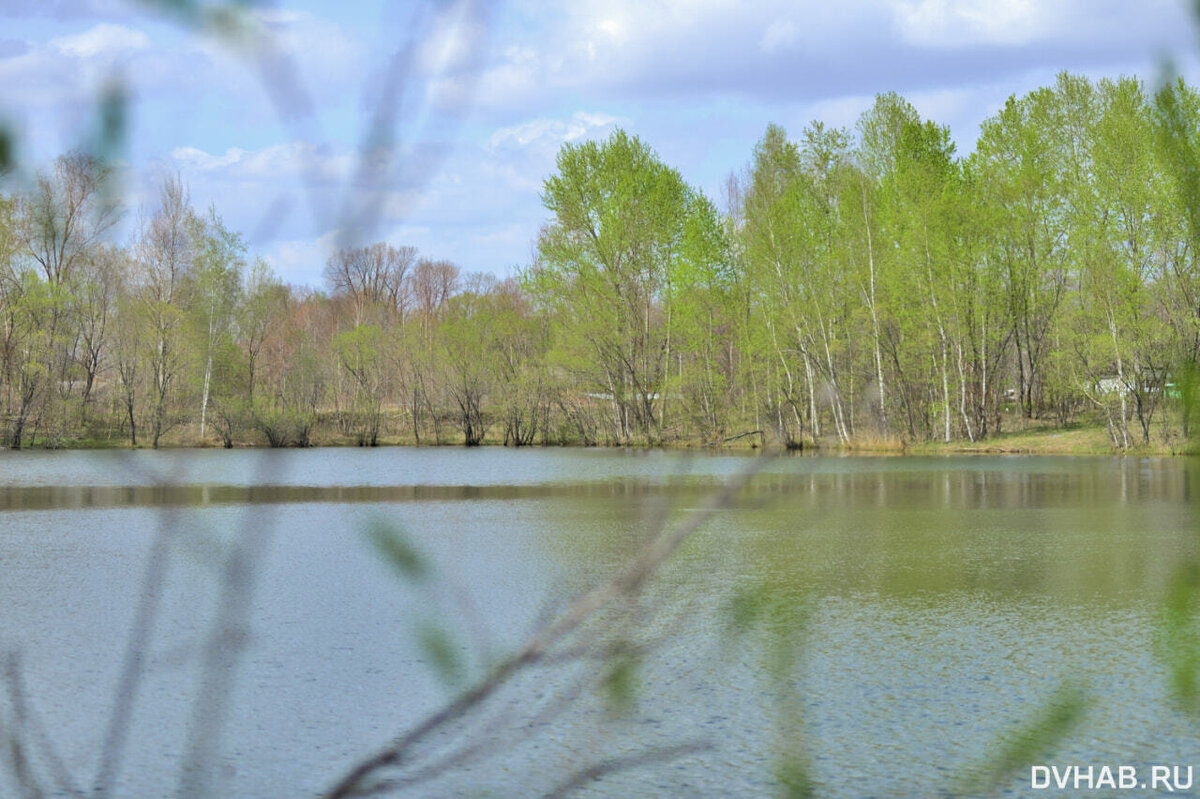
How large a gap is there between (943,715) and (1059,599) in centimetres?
343

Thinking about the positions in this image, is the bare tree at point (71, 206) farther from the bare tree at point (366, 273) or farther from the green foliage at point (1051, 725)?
the green foliage at point (1051, 725)

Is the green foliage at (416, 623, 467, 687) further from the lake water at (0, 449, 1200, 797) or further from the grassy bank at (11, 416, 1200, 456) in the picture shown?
the grassy bank at (11, 416, 1200, 456)

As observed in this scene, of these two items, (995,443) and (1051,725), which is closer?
(1051,725)

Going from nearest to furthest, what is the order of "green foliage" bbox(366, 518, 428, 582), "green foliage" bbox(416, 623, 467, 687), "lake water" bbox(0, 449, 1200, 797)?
"green foliage" bbox(366, 518, 428, 582) → "green foliage" bbox(416, 623, 467, 687) → "lake water" bbox(0, 449, 1200, 797)

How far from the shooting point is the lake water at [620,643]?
2.49 meters

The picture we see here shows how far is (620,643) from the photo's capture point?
1.63 metres

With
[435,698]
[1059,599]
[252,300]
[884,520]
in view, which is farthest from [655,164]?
[252,300]

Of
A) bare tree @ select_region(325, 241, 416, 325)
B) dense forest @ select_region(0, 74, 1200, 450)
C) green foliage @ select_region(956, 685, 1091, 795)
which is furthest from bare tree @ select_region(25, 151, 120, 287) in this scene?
dense forest @ select_region(0, 74, 1200, 450)

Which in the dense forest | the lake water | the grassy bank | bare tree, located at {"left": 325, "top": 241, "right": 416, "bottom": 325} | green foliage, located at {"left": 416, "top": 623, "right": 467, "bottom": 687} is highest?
the dense forest

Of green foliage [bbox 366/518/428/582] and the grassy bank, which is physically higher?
green foliage [bbox 366/518/428/582]

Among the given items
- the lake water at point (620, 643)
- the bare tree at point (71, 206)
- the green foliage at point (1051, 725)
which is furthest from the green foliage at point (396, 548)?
the green foliage at point (1051, 725)

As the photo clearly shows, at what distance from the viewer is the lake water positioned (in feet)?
8.16

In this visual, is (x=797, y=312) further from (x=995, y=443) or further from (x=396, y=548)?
(x=396, y=548)

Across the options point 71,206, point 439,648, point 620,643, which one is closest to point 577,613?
point 439,648
